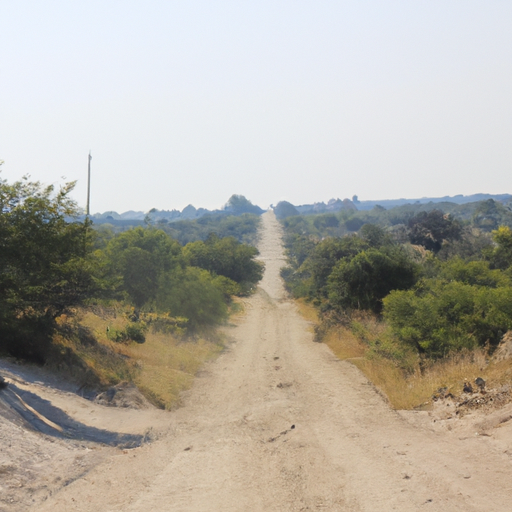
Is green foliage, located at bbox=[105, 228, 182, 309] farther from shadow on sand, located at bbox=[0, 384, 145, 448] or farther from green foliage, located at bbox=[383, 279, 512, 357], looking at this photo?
shadow on sand, located at bbox=[0, 384, 145, 448]

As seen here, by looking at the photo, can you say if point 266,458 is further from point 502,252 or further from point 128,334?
point 502,252

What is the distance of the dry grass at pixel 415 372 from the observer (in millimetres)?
11219

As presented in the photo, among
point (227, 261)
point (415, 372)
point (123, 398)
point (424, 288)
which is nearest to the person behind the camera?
point (123, 398)

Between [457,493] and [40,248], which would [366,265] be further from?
[457,493]

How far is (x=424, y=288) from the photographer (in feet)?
75.6

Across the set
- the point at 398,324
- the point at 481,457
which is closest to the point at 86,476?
the point at 481,457

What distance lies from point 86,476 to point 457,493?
511 centimetres

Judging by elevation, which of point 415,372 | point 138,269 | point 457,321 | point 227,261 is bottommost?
point 415,372

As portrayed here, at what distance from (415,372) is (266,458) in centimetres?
606

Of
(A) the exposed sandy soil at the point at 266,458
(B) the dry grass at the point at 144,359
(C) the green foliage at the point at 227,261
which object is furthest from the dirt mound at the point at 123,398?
(C) the green foliage at the point at 227,261

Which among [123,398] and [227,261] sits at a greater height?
[227,261]

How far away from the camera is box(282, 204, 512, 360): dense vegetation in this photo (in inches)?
544

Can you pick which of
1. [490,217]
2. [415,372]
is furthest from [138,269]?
[490,217]

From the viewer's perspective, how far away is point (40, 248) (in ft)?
44.0
